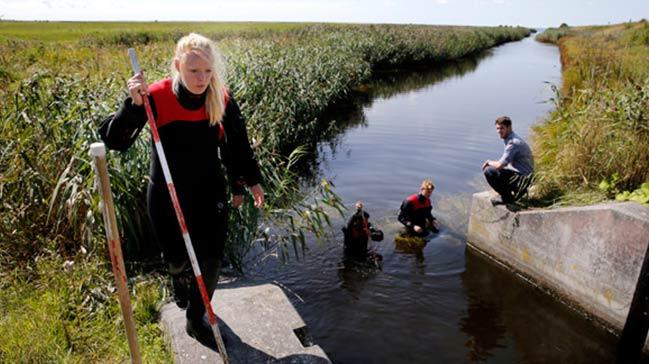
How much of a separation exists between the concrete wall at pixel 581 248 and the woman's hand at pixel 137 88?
17.2ft

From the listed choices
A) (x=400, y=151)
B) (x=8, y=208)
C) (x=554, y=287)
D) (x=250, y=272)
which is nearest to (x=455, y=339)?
(x=554, y=287)

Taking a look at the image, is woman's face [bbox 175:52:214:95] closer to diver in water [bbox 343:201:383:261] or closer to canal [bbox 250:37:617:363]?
canal [bbox 250:37:617:363]

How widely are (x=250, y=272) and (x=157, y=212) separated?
11.8 ft

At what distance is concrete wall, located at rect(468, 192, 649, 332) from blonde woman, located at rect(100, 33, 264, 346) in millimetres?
4453

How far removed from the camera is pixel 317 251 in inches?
302

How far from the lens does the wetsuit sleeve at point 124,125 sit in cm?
267

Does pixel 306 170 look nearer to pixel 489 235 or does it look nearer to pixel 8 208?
pixel 489 235

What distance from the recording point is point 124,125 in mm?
2703

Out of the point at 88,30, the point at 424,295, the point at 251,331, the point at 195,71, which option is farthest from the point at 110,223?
the point at 88,30

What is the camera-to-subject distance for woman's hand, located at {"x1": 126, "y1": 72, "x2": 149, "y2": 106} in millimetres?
2578

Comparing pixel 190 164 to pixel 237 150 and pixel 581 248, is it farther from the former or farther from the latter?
pixel 581 248

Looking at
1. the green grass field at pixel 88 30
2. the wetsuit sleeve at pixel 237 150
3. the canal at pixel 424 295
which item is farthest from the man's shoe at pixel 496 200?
the green grass field at pixel 88 30

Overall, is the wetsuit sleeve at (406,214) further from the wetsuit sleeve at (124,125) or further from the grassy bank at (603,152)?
the wetsuit sleeve at (124,125)

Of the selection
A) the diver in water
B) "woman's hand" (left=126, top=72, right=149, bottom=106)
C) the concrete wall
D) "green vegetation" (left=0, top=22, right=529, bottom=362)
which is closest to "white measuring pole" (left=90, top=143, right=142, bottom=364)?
"woman's hand" (left=126, top=72, right=149, bottom=106)
